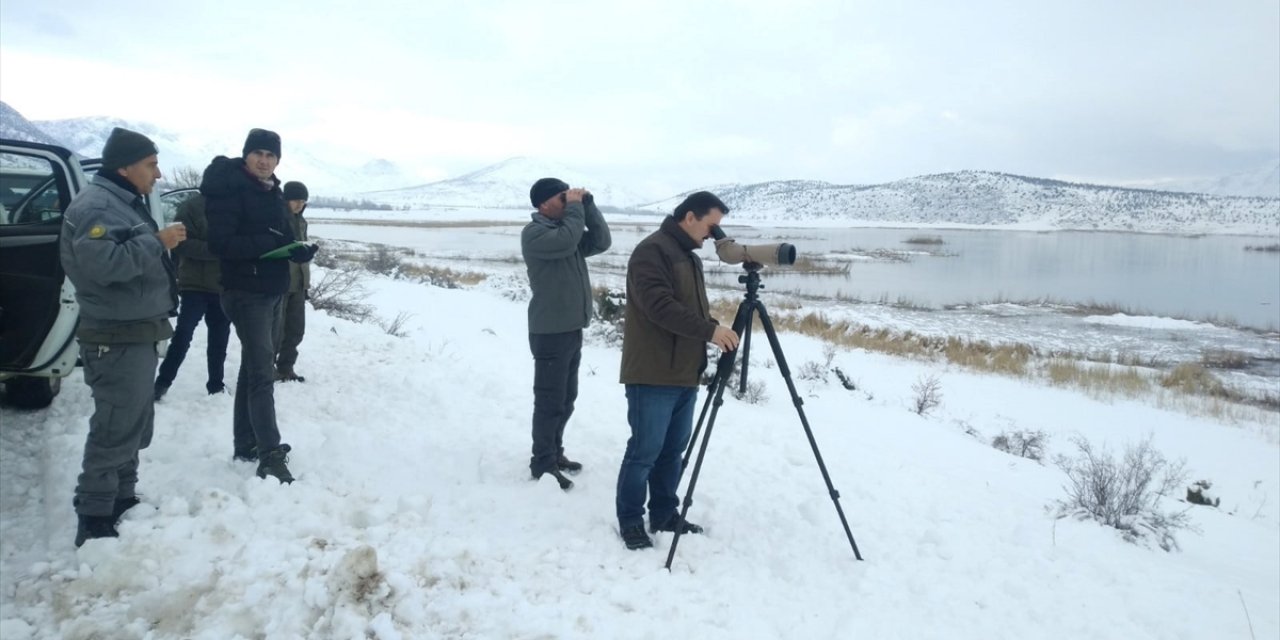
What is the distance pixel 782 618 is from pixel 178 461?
370cm

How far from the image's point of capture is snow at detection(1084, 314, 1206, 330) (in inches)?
906

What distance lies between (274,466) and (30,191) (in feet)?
8.95

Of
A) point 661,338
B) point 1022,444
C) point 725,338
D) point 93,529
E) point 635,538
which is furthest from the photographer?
point 1022,444

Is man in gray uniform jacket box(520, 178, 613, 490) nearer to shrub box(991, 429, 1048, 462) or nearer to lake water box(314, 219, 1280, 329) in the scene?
shrub box(991, 429, 1048, 462)

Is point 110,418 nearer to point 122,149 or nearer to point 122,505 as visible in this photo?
point 122,505

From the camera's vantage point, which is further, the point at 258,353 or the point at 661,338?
the point at 258,353

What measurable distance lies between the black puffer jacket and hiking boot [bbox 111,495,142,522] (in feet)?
3.97

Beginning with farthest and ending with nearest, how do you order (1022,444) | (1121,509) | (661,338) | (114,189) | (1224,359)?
(1224,359) < (1022,444) < (1121,509) < (661,338) < (114,189)

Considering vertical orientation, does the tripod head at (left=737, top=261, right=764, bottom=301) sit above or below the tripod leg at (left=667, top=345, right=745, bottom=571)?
above

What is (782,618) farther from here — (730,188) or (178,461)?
(730,188)

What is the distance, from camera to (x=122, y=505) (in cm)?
357

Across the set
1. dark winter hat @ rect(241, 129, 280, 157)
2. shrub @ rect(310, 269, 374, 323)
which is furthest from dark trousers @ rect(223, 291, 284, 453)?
shrub @ rect(310, 269, 374, 323)

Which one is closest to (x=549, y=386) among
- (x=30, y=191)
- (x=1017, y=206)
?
(x=30, y=191)

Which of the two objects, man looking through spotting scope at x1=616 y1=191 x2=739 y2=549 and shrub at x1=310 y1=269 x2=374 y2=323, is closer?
man looking through spotting scope at x1=616 y1=191 x2=739 y2=549
